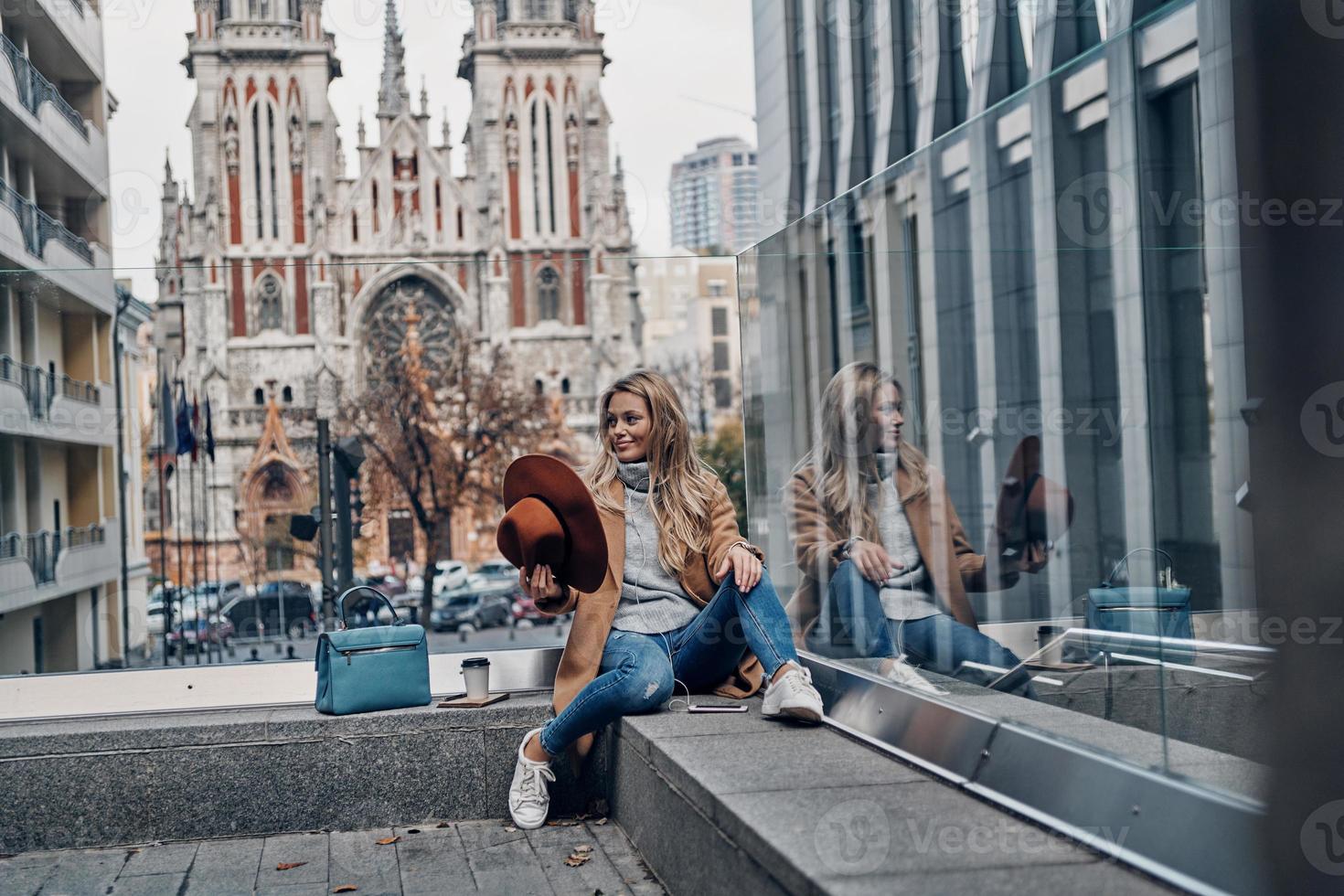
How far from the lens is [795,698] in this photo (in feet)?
11.8

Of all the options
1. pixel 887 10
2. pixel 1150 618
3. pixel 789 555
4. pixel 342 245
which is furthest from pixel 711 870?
pixel 342 245

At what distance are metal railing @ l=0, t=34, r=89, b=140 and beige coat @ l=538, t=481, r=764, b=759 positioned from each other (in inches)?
782

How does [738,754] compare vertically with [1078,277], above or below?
below

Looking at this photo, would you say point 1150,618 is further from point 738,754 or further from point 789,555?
point 789,555

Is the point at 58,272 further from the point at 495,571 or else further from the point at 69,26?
the point at 495,571

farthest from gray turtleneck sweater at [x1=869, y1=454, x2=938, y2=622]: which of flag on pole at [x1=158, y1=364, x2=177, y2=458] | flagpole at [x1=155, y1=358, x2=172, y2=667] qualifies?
flag on pole at [x1=158, y1=364, x2=177, y2=458]

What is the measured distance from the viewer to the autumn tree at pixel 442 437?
3938cm

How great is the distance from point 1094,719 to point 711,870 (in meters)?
0.83

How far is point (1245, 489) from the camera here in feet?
7.58

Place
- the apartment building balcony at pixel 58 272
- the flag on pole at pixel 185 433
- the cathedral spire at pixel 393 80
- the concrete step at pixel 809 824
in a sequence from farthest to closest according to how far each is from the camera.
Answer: the cathedral spire at pixel 393 80, the flag on pole at pixel 185 433, the apartment building balcony at pixel 58 272, the concrete step at pixel 809 824

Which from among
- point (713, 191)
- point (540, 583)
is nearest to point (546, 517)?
point (540, 583)

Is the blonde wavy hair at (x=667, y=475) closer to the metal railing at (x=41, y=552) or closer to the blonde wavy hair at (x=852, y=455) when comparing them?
the blonde wavy hair at (x=852, y=455)

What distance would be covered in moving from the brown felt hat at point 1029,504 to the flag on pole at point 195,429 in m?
13.9

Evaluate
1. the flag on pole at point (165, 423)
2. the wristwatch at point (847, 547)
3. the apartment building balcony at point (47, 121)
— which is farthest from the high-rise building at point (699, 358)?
the wristwatch at point (847, 547)
